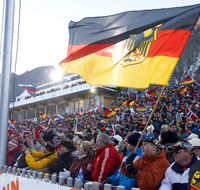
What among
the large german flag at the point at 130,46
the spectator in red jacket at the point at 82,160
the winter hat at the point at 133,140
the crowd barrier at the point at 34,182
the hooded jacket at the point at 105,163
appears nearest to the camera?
the crowd barrier at the point at 34,182

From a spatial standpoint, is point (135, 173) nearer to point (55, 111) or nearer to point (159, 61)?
point (159, 61)

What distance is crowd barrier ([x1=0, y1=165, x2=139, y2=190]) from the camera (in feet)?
8.68

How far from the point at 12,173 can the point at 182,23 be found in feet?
12.5

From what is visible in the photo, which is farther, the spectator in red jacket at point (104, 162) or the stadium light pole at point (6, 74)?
the stadium light pole at point (6, 74)

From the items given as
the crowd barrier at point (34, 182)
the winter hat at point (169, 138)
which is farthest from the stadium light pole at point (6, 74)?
the winter hat at point (169, 138)

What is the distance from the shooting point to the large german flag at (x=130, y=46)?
333 cm

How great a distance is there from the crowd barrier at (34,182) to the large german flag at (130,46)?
1.63 m

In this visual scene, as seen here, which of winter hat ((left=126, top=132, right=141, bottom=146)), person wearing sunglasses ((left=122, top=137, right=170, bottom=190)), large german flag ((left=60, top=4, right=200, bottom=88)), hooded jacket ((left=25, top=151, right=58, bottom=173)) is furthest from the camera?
hooded jacket ((left=25, top=151, right=58, bottom=173))

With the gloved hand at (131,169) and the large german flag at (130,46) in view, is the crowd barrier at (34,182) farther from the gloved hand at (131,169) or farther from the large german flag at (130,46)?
the large german flag at (130,46)

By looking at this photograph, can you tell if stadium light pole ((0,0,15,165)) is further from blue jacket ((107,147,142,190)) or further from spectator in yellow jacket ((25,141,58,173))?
A: blue jacket ((107,147,142,190))

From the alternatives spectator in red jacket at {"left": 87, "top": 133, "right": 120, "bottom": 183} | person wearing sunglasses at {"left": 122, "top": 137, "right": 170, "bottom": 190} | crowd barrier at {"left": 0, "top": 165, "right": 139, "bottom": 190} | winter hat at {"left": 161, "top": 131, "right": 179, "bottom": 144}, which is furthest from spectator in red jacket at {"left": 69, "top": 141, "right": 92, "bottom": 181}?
winter hat at {"left": 161, "top": 131, "right": 179, "bottom": 144}

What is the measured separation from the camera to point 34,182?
128 inches

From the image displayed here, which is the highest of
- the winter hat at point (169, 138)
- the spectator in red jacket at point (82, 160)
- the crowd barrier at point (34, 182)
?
the winter hat at point (169, 138)

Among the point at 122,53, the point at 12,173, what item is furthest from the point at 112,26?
the point at 12,173
